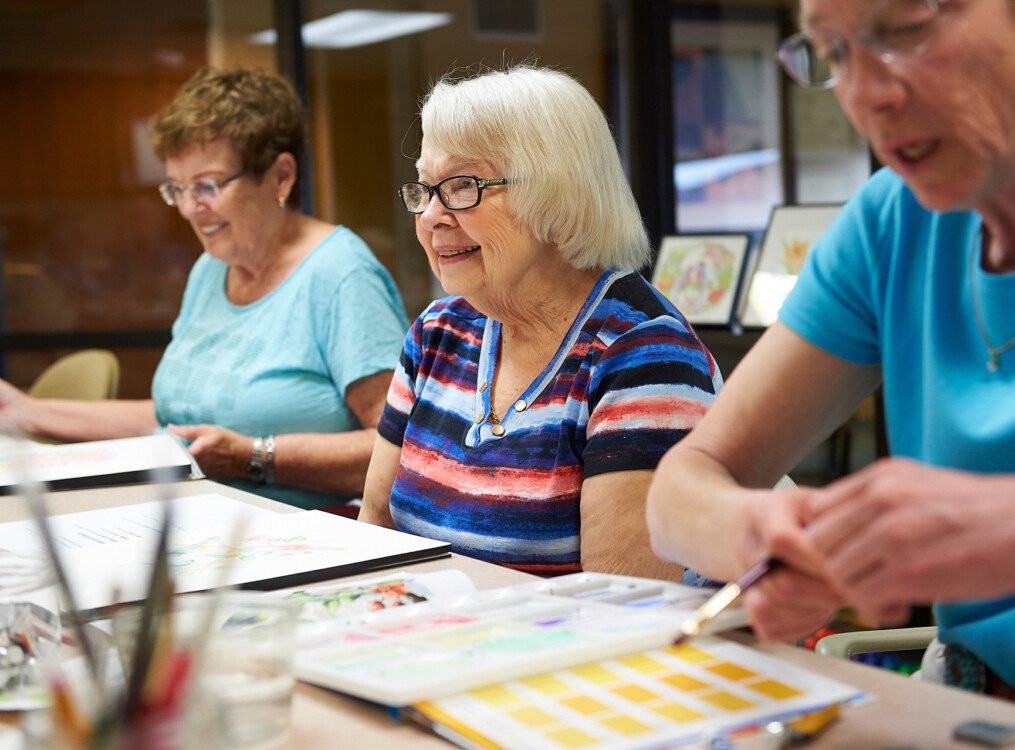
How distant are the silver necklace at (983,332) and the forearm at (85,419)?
2.04m

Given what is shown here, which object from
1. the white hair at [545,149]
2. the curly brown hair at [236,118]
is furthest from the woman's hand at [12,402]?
the white hair at [545,149]

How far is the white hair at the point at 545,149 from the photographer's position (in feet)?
5.69

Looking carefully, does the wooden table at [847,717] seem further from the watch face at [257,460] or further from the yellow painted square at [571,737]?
the watch face at [257,460]

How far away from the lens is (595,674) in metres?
0.90

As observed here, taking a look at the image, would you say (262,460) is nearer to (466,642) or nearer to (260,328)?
(260,328)

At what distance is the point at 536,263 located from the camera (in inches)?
69.2

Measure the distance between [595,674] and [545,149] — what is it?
3.32 feet

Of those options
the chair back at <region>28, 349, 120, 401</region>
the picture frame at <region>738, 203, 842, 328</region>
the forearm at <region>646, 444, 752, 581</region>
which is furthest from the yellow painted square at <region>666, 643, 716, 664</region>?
the chair back at <region>28, 349, 120, 401</region>

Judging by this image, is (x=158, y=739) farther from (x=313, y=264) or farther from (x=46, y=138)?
(x=46, y=138)

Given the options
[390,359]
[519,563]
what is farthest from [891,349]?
[390,359]

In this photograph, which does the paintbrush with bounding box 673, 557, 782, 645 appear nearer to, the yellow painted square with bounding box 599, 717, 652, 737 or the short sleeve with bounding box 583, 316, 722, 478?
the yellow painted square with bounding box 599, 717, 652, 737

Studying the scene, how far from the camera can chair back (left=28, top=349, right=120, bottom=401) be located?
3227 mm

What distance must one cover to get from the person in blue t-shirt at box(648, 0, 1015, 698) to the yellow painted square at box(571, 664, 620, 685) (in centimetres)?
12

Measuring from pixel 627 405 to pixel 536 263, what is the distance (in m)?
0.32
